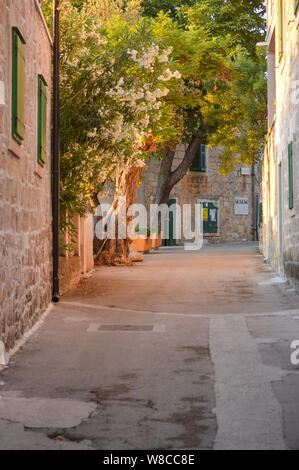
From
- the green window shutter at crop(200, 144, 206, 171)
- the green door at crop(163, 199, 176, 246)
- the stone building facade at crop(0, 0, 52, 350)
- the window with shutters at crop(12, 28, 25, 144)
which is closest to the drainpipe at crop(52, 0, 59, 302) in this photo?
the stone building facade at crop(0, 0, 52, 350)

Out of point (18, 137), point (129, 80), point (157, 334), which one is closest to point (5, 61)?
point (18, 137)

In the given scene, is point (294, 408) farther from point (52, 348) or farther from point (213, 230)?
point (213, 230)

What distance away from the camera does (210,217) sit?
123ft

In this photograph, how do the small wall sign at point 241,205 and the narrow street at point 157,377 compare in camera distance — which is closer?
the narrow street at point 157,377

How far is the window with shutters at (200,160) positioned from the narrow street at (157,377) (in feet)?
83.4

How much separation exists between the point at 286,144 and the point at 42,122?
5.70 metres

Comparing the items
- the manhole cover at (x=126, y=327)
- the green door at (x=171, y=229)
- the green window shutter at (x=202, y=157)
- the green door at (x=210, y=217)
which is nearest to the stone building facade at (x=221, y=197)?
the green door at (x=210, y=217)

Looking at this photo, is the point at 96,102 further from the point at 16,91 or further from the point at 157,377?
the point at 157,377

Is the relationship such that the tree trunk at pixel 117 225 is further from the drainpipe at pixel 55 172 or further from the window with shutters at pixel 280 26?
the drainpipe at pixel 55 172

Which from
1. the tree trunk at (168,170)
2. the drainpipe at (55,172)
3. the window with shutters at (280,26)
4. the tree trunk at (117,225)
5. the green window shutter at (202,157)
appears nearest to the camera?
the drainpipe at (55,172)

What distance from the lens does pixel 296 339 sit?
296 inches

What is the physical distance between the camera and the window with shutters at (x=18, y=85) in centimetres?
686

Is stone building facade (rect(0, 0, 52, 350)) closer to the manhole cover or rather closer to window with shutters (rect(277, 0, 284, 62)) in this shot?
the manhole cover
